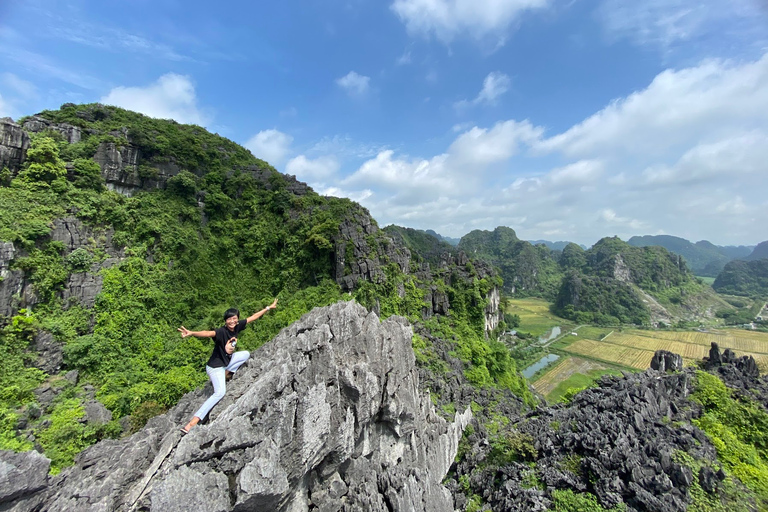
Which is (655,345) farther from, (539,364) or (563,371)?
(539,364)

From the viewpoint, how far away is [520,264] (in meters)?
139

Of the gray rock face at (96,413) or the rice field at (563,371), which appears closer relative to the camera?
the gray rock face at (96,413)

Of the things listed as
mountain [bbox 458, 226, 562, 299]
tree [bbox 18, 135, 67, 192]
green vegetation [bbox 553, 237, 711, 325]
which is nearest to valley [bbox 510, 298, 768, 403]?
green vegetation [bbox 553, 237, 711, 325]

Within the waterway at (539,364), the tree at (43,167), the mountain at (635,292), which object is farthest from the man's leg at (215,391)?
the mountain at (635,292)

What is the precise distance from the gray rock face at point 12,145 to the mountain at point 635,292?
120314 millimetres

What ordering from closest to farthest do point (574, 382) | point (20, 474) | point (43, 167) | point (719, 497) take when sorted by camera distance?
point (20, 474) < point (719, 497) < point (43, 167) < point (574, 382)

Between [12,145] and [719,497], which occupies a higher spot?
[12,145]

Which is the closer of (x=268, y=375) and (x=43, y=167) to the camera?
(x=268, y=375)

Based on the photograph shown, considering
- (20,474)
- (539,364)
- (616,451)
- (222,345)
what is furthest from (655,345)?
(20,474)

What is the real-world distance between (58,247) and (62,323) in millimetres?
5803

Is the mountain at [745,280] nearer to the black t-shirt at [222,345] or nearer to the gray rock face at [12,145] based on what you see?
the black t-shirt at [222,345]

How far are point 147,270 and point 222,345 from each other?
25424mm

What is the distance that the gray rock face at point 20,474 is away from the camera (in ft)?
17.0

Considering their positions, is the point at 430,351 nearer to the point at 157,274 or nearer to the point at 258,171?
the point at 157,274
